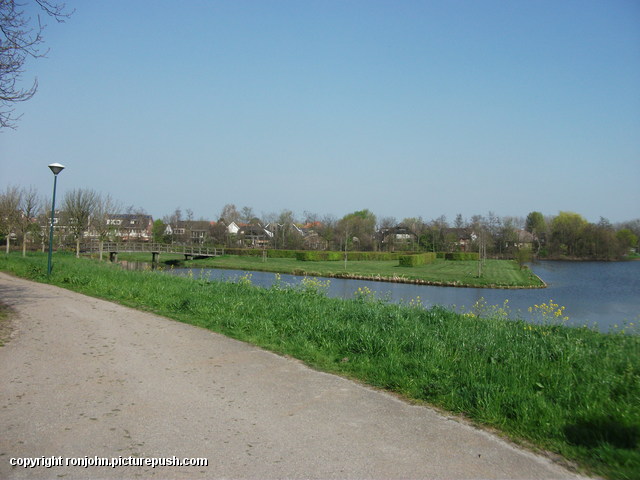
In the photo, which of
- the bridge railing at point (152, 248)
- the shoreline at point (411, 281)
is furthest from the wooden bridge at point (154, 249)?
the shoreline at point (411, 281)

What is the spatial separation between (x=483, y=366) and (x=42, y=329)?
6745 millimetres

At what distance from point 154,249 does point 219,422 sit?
50901 millimetres

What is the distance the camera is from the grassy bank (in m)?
3.96

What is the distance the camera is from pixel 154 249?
52125 millimetres

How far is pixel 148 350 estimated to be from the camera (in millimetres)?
6594

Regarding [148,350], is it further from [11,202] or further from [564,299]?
[11,202]

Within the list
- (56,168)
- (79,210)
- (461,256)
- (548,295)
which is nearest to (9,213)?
(79,210)

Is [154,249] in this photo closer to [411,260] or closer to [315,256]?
[315,256]

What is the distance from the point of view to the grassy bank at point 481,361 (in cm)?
396

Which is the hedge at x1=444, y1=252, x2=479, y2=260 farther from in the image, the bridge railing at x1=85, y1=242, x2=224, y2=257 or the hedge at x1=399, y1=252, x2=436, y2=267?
the bridge railing at x1=85, y1=242, x2=224, y2=257

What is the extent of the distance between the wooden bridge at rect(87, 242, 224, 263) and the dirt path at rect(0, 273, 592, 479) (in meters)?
45.2

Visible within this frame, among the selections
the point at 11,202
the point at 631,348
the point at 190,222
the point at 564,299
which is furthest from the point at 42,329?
the point at 190,222

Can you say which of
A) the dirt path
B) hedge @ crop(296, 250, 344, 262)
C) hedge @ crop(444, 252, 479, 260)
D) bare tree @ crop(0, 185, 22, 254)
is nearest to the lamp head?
the dirt path

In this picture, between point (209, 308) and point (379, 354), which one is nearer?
point (379, 354)
